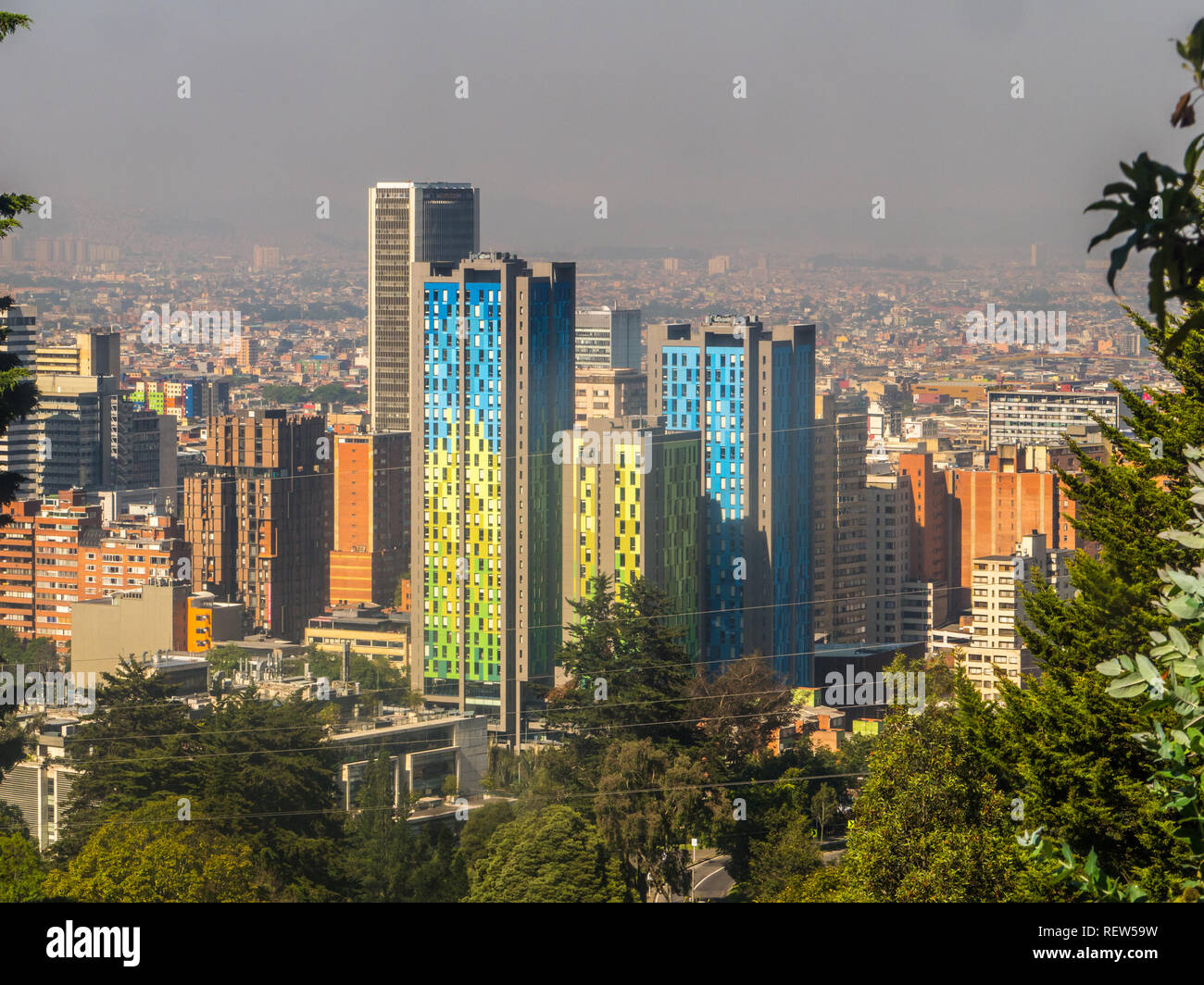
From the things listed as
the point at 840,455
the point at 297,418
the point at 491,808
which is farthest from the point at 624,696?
the point at 297,418

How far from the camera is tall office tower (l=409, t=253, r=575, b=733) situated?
20.0 meters

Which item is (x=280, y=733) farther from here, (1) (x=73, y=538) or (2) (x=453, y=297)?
(1) (x=73, y=538)

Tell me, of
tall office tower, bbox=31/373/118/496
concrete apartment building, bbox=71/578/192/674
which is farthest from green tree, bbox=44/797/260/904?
tall office tower, bbox=31/373/118/496

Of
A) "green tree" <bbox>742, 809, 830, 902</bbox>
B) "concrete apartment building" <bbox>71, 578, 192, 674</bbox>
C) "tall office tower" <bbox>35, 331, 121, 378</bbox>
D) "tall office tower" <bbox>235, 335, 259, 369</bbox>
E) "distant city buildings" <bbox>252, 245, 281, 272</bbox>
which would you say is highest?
"distant city buildings" <bbox>252, 245, 281, 272</bbox>

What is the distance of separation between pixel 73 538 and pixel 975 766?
67.7 ft

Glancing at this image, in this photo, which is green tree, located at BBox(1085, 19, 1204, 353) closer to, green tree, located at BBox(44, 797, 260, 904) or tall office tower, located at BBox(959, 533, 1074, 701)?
green tree, located at BBox(44, 797, 260, 904)

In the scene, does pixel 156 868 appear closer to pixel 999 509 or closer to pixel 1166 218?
pixel 1166 218

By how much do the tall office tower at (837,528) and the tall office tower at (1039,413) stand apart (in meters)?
3.60

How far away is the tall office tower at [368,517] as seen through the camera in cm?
2559

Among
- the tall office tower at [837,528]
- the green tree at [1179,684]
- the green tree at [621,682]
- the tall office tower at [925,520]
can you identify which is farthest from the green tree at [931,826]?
the tall office tower at [925,520]

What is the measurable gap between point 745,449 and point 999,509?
14.0 ft

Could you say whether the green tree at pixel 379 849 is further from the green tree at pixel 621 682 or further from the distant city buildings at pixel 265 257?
the distant city buildings at pixel 265 257

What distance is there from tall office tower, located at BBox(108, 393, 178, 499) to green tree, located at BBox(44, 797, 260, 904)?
22.1 meters

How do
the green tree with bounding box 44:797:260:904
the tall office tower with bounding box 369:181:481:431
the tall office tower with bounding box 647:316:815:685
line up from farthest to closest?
the tall office tower with bounding box 369:181:481:431, the tall office tower with bounding box 647:316:815:685, the green tree with bounding box 44:797:260:904
